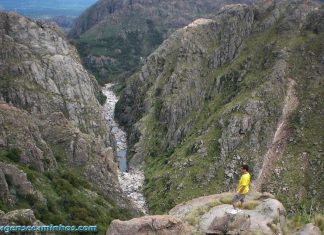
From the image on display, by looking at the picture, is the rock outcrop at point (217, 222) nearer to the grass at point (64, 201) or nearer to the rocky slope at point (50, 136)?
the grass at point (64, 201)

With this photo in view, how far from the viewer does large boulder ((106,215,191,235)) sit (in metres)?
36.2

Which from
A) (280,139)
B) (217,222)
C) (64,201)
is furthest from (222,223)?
(280,139)

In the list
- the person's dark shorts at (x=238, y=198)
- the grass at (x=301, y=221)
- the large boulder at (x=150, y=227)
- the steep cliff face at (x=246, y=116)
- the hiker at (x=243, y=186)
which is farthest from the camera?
the steep cliff face at (x=246, y=116)

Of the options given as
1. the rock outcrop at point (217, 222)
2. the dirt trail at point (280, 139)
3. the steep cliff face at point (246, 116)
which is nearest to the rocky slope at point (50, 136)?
the steep cliff face at point (246, 116)

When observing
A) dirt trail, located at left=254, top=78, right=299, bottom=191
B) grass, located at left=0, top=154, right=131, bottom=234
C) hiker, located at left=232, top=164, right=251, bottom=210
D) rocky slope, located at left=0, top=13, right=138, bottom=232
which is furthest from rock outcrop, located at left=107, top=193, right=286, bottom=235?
dirt trail, located at left=254, top=78, right=299, bottom=191

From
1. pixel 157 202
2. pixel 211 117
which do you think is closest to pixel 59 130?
pixel 157 202

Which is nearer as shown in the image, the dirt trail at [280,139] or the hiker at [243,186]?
the hiker at [243,186]

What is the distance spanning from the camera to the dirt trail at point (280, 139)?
133 m

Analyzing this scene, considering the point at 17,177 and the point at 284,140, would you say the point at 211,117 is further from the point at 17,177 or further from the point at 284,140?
the point at 17,177

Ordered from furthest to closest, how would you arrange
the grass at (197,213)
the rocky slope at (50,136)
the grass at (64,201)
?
the rocky slope at (50,136) → the grass at (64,201) → the grass at (197,213)

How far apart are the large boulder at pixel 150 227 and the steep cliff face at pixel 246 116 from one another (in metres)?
85.1

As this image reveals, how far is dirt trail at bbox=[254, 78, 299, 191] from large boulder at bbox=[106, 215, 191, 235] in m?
94.8

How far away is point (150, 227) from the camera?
36.3m

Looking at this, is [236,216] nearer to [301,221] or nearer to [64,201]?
[301,221]
